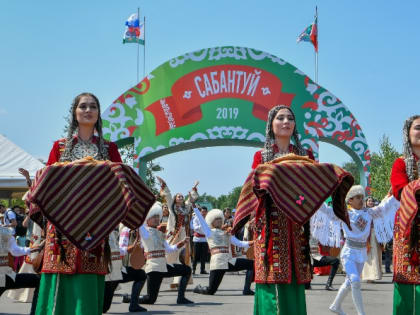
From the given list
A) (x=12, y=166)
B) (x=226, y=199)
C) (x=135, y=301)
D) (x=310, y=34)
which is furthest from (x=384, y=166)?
(x=226, y=199)

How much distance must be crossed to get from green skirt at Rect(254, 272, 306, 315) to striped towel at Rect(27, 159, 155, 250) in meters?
1.33

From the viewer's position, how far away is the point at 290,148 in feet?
19.4

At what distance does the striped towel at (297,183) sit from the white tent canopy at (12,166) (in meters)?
14.5

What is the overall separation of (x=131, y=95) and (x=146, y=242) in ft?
39.1

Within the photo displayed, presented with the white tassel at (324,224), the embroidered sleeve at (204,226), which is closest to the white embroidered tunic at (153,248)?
the embroidered sleeve at (204,226)

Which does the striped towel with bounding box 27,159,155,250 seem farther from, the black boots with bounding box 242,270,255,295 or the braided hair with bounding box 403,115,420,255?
the black boots with bounding box 242,270,255,295

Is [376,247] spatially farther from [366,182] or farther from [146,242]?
[146,242]

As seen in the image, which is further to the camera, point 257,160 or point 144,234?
point 144,234

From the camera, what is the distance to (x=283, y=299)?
5.49m

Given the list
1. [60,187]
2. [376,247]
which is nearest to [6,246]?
[60,187]

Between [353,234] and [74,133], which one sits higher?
[74,133]

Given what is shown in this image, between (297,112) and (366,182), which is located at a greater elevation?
(297,112)

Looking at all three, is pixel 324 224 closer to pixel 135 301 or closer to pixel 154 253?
pixel 135 301

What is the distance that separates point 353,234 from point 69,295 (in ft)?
16.7
